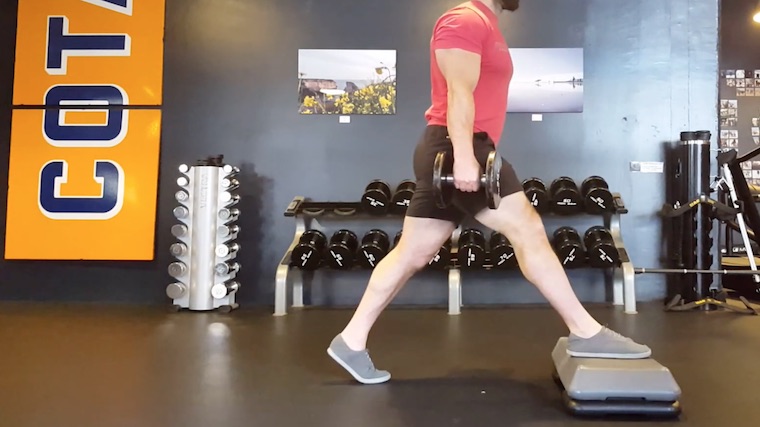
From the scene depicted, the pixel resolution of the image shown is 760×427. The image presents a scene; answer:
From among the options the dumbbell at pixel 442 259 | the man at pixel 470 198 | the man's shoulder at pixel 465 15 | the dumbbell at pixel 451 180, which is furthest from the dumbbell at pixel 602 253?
the man's shoulder at pixel 465 15

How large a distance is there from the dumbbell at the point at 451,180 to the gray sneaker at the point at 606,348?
18.0 inches

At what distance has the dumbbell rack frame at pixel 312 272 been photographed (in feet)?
10.5

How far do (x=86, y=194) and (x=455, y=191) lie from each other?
9.53ft

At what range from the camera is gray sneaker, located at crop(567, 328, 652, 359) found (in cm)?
166

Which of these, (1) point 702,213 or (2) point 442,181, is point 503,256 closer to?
(1) point 702,213

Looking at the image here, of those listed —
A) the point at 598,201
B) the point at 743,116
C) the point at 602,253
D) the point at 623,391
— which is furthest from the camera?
the point at 743,116

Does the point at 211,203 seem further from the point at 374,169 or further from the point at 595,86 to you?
the point at 595,86

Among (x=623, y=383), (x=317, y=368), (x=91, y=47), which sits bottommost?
A: (x=317, y=368)

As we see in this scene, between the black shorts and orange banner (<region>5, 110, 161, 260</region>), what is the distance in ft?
8.10

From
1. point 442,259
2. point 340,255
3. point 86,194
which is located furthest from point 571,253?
point 86,194

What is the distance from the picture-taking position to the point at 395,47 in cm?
373

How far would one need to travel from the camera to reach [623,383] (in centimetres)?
154

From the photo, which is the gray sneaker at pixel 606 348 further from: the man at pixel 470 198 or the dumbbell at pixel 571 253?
the dumbbell at pixel 571 253

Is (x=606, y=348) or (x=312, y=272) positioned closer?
(x=606, y=348)
